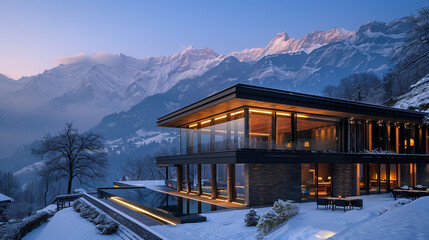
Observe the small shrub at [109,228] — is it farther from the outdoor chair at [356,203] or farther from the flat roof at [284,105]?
the outdoor chair at [356,203]

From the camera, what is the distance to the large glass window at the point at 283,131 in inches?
724

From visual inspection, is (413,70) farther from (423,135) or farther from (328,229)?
(423,135)

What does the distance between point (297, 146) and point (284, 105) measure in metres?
2.90

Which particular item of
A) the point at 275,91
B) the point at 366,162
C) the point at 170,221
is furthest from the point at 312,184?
the point at 170,221

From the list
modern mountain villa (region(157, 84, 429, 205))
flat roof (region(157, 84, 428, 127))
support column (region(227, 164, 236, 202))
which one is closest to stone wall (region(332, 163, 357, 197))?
modern mountain villa (region(157, 84, 429, 205))

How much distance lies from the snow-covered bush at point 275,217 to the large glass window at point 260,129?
6936 mm

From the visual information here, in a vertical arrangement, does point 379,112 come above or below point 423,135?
above

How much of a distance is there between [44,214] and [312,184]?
1792 cm

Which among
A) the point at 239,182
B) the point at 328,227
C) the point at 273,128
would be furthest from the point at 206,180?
the point at 328,227

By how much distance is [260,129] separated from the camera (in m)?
18.2

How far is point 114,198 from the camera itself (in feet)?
71.9

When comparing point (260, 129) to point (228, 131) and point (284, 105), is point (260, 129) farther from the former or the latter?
point (228, 131)

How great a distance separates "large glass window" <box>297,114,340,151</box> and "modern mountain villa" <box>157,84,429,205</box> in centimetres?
7

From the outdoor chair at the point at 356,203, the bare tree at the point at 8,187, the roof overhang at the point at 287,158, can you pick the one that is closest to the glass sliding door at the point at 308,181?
the roof overhang at the point at 287,158
